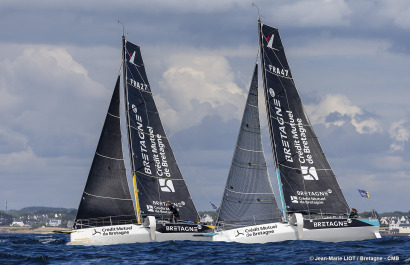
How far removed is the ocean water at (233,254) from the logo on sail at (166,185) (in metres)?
7.66

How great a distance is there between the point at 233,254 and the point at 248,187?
9.78 meters

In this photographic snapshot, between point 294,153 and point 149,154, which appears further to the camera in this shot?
point 149,154

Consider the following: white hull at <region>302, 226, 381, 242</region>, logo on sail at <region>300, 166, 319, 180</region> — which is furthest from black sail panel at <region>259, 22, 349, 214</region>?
white hull at <region>302, 226, 381, 242</region>

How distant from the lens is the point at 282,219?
170 ft

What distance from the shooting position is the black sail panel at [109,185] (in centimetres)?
5519

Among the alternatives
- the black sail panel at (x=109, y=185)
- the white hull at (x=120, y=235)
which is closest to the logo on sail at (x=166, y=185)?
the black sail panel at (x=109, y=185)

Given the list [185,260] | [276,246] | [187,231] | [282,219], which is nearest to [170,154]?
[187,231]

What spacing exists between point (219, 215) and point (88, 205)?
910 centimetres

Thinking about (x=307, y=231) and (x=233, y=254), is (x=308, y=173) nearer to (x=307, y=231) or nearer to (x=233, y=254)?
(x=307, y=231)

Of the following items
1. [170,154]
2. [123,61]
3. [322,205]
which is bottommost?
[322,205]

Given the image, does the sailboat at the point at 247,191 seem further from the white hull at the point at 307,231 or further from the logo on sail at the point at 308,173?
the logo on sail at the point at 308,173

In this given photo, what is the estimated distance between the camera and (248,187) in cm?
5184

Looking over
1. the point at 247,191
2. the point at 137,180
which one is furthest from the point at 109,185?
the point at 247,191

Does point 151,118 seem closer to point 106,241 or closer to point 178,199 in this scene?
point 178,199
